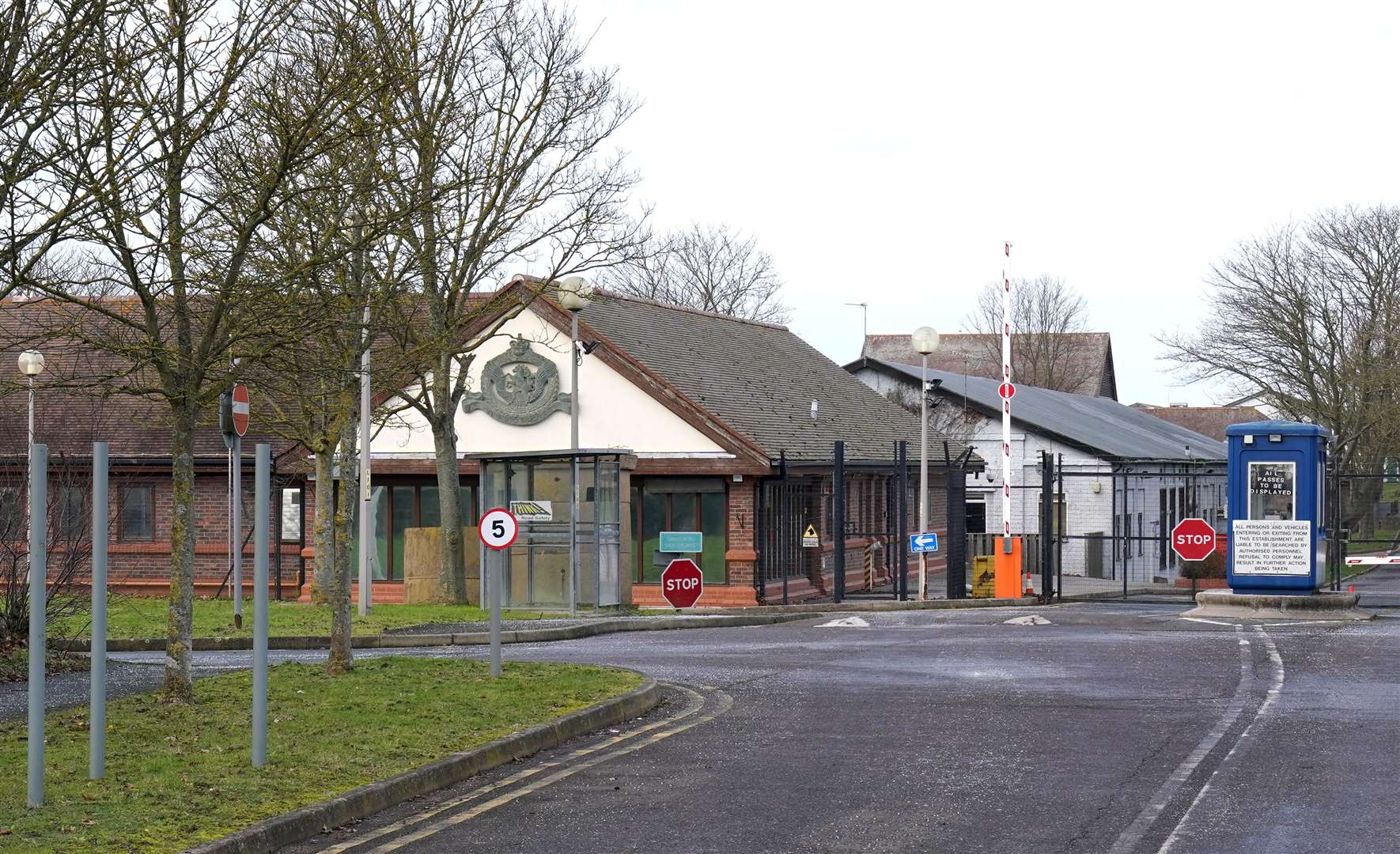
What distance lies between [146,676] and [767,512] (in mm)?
19067

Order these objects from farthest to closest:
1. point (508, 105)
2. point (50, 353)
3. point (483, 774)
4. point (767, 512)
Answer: point (50, 353) < point (767, 512) < point (508, 105) < point (483, 774)

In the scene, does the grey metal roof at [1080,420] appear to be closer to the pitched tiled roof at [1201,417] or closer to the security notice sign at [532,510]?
the security notice sign at [532,510]

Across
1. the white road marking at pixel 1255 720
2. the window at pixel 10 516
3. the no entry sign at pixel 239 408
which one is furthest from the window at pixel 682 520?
the no entry sign at pixel 239 408

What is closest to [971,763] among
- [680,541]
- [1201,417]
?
[680,541]

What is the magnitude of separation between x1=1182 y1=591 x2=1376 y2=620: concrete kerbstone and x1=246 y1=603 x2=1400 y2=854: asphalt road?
5.44m

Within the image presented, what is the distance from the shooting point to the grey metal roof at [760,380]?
1332 inches

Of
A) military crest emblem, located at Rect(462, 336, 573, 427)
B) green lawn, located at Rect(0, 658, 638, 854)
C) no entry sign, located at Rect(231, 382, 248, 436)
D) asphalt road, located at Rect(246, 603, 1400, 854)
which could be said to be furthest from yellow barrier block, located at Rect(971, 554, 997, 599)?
no entry sign, located at Rect(231, 382, 248, 436)

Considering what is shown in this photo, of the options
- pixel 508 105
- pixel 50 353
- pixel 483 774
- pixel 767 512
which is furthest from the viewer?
pixel 50 353

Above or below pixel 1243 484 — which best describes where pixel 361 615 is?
below

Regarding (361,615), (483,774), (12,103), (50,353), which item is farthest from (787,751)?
(50,353)

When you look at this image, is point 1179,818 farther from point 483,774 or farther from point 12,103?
point 12,103

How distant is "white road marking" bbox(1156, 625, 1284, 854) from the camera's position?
8.59 metres

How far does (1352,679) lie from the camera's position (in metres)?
15.3

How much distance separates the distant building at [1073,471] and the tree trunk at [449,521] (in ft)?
65.3
